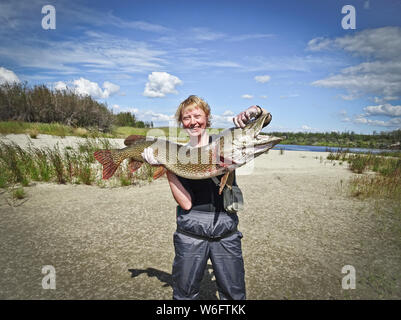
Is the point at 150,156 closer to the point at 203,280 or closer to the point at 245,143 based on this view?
the point at 245,143

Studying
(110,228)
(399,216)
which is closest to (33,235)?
(110,228)

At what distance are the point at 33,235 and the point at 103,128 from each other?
987 inches

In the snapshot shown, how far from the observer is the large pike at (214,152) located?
88.4 inches

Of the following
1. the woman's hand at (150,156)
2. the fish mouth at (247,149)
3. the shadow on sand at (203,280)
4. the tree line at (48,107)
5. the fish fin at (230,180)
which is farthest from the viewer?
the tree line at (48,107)

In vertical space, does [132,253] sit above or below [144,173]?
below

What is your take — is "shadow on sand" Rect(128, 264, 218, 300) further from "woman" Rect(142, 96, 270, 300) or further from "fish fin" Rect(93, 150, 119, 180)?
"fish fin" Rect(93, 150, 119, 180)

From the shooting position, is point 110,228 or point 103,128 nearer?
point 110,228

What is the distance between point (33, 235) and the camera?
530 cm

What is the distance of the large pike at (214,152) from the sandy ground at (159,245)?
6.70ft

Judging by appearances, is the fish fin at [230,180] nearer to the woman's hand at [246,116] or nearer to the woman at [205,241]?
the woman at [205,241]

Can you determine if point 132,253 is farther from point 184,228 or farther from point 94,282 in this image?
point 184,228

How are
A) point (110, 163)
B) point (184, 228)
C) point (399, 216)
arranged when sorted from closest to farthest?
point (184, 228) < point (110, 163) < point (399, 216)

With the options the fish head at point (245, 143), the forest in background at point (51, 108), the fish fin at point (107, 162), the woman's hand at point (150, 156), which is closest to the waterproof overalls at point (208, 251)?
the fish head at point (245, 143)
